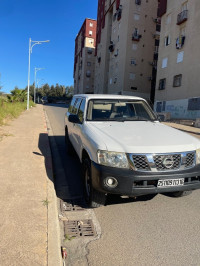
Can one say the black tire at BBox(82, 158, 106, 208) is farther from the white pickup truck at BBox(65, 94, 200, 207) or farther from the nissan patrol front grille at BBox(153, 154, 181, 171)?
the nissan patrol front grille at BBox(153, 154, 181, 171)

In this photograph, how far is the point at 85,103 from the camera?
4820 mm

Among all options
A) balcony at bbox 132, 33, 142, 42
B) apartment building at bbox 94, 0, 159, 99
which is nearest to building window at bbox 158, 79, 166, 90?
apartment building at bbox 94, 0, 159, 99

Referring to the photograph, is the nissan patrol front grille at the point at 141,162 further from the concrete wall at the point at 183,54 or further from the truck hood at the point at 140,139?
the concrete wall at the point at 183,54

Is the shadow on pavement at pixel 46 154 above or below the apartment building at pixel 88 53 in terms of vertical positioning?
below

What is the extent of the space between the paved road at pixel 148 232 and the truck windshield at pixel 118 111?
161 centimetres

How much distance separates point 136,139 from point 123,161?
45cm

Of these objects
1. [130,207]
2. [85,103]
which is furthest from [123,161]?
[85,103]

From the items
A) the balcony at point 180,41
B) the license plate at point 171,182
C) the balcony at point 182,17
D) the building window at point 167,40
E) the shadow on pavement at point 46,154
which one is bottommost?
the shadow on pavement at point 46,154

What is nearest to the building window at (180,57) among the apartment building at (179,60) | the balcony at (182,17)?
the apartment building at (179,60)

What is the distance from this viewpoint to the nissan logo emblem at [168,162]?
9.96 ft

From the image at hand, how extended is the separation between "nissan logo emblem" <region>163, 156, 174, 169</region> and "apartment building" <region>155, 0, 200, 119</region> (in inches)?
915

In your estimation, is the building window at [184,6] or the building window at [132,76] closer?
the building window at [184,6]

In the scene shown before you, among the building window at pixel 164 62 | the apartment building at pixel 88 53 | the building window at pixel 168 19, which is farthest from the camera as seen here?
the apartment building at pixel 88 53

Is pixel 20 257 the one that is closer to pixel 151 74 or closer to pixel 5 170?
pixel 5 170
